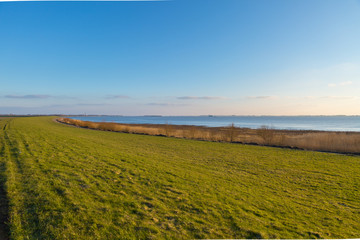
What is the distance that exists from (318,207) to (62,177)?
855 centimetres

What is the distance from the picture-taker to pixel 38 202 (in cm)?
489

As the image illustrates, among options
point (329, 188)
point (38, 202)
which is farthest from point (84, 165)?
point (329, 188)

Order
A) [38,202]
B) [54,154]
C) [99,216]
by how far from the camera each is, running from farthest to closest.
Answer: [54,154]
[38,202]
[99,216]

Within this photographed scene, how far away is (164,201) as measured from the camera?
546 cm

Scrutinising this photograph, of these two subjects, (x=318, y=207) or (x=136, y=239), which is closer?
(x=136, y=239)

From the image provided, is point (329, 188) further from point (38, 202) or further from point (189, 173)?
point (38, 202)

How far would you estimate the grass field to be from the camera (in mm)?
4156

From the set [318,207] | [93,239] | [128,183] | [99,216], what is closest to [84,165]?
[128,183]

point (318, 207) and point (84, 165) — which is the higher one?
point (84, 165)

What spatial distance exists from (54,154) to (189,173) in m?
7.24

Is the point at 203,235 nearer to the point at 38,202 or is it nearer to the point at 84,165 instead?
the point at 38,202

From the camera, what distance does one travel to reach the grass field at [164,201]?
4.16m

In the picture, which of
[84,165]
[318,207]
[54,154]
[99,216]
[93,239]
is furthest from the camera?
[54,154]

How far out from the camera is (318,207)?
5898 mm
